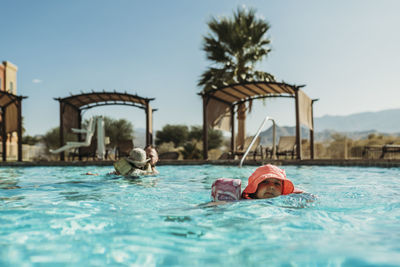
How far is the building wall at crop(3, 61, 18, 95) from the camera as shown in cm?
3112

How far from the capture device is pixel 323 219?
324 centimetres

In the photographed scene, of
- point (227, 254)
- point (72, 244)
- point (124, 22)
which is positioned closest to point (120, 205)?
point (72, 244)

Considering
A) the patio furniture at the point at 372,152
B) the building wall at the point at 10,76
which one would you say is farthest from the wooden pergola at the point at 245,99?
the building wall at the point at 10,76

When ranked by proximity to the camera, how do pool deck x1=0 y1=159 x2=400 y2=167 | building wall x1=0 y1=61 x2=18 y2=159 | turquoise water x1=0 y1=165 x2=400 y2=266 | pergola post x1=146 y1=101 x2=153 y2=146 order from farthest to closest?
building wall x1=0 y1=61 x2=18 y2=159
pergola post x1=146 y1=101 x2=153 y2=146
pool deck x1=0 y1=159 x2=400 y2=167
turquoise water x1=0 y1=165 x2=400 y2=266

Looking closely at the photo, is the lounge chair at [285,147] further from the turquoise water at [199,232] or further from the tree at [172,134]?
the tree at [172,134]

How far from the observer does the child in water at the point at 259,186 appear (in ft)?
12.2

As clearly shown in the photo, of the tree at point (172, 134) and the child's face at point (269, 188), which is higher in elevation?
the tree at point (172, 134)

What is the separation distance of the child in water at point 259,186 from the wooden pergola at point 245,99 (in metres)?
9.13

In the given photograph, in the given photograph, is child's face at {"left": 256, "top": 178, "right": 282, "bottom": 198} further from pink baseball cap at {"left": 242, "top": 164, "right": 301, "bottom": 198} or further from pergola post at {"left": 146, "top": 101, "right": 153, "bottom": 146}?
pergola post at {"left": 146, "top": 101, "right": 153, "bottom": 146}

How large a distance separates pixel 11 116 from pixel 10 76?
65.4 feet

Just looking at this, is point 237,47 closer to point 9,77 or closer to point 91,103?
point 91,103

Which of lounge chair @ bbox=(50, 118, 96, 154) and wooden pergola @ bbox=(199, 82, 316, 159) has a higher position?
wooden pergola @ bbox=(199, 82, 316, 159)

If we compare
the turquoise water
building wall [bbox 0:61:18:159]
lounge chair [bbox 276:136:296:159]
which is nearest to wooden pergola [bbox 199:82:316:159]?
lounge chair [bbox 276:136:296:159]

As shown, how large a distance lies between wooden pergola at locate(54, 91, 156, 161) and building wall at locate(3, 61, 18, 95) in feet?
59.2
